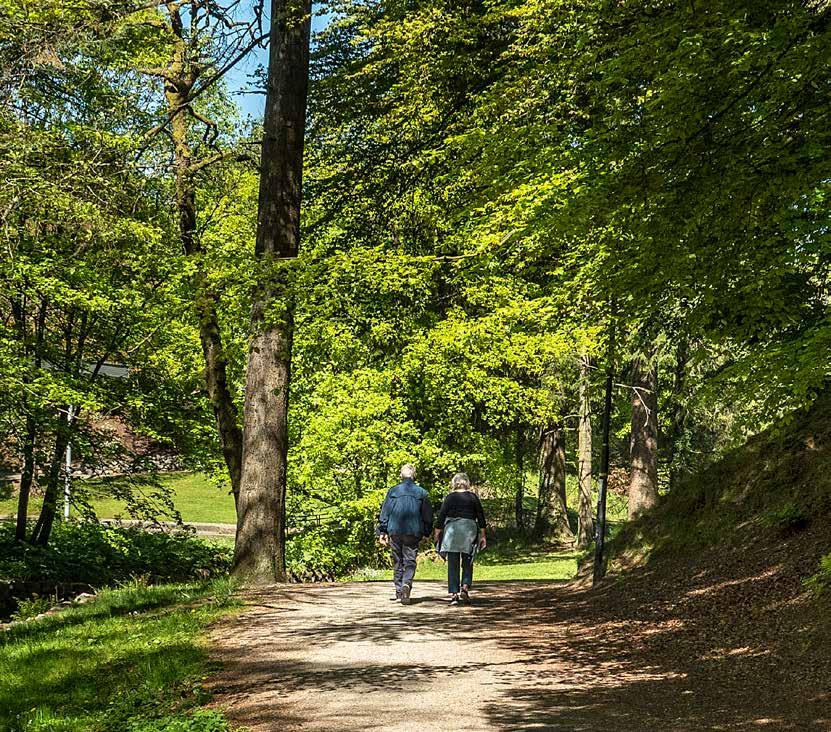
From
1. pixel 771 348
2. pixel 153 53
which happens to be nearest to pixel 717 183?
pixel 771 348

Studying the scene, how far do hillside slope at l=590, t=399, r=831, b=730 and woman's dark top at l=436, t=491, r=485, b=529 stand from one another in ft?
6.40

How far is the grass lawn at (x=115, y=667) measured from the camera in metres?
5.66

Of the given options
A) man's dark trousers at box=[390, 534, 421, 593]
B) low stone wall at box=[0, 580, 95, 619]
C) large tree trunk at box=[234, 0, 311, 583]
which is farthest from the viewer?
low stone wall at box=[0, 580, 95, 619]

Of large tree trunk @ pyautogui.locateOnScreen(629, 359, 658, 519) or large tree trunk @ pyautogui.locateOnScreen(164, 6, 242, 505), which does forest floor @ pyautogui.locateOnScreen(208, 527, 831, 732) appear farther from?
large tree trunk @ pyautogui.locateOnScreen(629, 359, 658, 519)

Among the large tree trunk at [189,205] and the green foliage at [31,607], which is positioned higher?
the large tree trunk at [189,205]

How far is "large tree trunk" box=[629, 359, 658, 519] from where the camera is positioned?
1959 centimetres

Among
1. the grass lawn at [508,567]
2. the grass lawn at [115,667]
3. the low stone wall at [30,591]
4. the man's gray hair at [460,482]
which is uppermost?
the man's gray hair at [460,482]

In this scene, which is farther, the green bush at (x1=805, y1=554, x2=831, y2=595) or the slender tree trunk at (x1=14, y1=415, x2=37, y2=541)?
the slender tree trunk at (x1=14, y1=415, x2=37, y2=541)

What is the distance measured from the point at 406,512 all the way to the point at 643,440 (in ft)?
34.2

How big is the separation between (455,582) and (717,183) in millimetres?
6103

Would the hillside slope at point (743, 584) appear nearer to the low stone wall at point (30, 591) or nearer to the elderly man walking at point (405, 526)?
the elderly man walking at point (405, 526)

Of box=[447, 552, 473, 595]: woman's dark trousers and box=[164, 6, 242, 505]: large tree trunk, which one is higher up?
box=[164, 6, 242, 505]: large tree trunk

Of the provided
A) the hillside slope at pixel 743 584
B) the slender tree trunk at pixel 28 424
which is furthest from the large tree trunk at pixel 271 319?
the slender tree trunk at pixel 28 424

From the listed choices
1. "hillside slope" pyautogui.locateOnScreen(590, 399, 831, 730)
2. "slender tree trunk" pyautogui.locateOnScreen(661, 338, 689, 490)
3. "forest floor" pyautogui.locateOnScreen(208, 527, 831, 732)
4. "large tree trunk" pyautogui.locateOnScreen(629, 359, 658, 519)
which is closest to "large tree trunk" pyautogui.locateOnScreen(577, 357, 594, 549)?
"slender tree trunk" pyautogui.locateOnScreen(661, 338, 689, 490)
